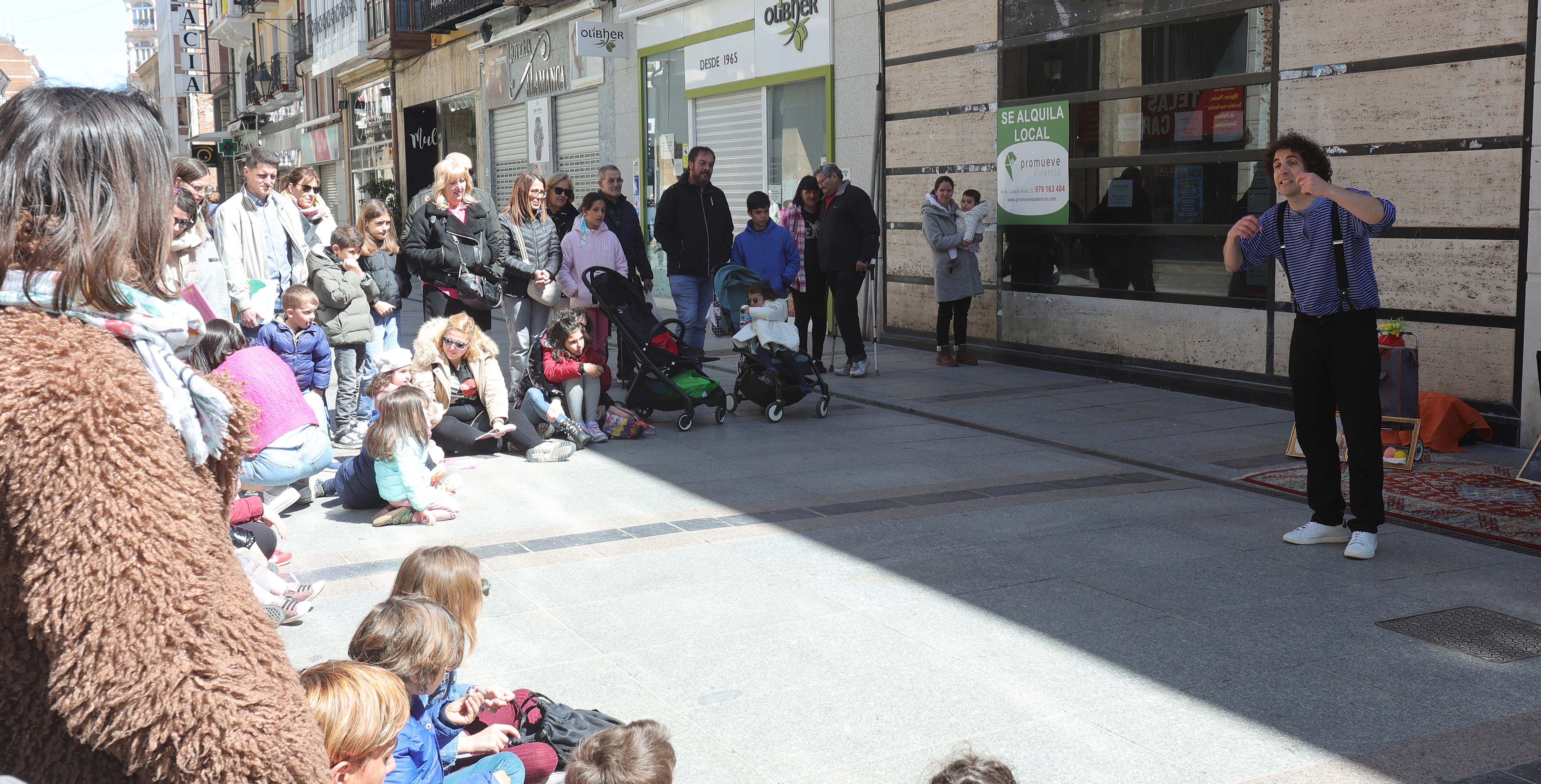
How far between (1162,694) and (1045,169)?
28.3 feet

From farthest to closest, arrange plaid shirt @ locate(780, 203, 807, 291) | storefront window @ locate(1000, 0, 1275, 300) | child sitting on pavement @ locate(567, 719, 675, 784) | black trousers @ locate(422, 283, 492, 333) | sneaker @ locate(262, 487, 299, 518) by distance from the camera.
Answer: plaid shirt @ locate(780, 203, 807, 291), storefront window @ locate(1000, 0, 1275, 300), black trousers @ locate(422, 283, 492, 333), sneaker @ locate(262, 487, 299, 518), child sitting on pavement @ locate(567, 719, 675, 784)

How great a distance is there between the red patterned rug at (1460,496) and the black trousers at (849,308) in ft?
16.3

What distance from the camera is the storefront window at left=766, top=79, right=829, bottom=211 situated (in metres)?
15.2

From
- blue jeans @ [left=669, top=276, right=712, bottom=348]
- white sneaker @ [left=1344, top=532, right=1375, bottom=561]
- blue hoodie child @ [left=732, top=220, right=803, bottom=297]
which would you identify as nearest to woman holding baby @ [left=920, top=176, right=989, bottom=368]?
blue hoodie child @ [left=732, top=220, right=803, bottom=297]

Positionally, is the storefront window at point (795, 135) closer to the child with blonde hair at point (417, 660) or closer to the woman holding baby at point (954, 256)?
the woman holding baby at point (954, 256)

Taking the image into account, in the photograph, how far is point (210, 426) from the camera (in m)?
1.47

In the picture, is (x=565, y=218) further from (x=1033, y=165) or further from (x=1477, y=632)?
(x=1477, y=632)

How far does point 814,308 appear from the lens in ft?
40.5

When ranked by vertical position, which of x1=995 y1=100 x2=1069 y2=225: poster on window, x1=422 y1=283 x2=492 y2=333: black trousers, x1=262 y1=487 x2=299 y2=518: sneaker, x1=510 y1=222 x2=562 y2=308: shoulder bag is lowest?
x1=262 y1=487 x2=299 y2=518: sneaker

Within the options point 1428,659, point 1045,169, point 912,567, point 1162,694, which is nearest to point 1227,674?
point 1162,694

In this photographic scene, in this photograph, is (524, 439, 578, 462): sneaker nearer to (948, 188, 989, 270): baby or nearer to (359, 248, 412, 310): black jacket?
(359, 248, 412, 310): black jacket

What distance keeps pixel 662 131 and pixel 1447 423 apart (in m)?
12.8

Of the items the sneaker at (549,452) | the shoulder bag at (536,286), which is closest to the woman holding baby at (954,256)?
the shoulder bag at (536,286)

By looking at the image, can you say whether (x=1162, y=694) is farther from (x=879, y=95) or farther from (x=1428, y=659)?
(x=879, y=95)
